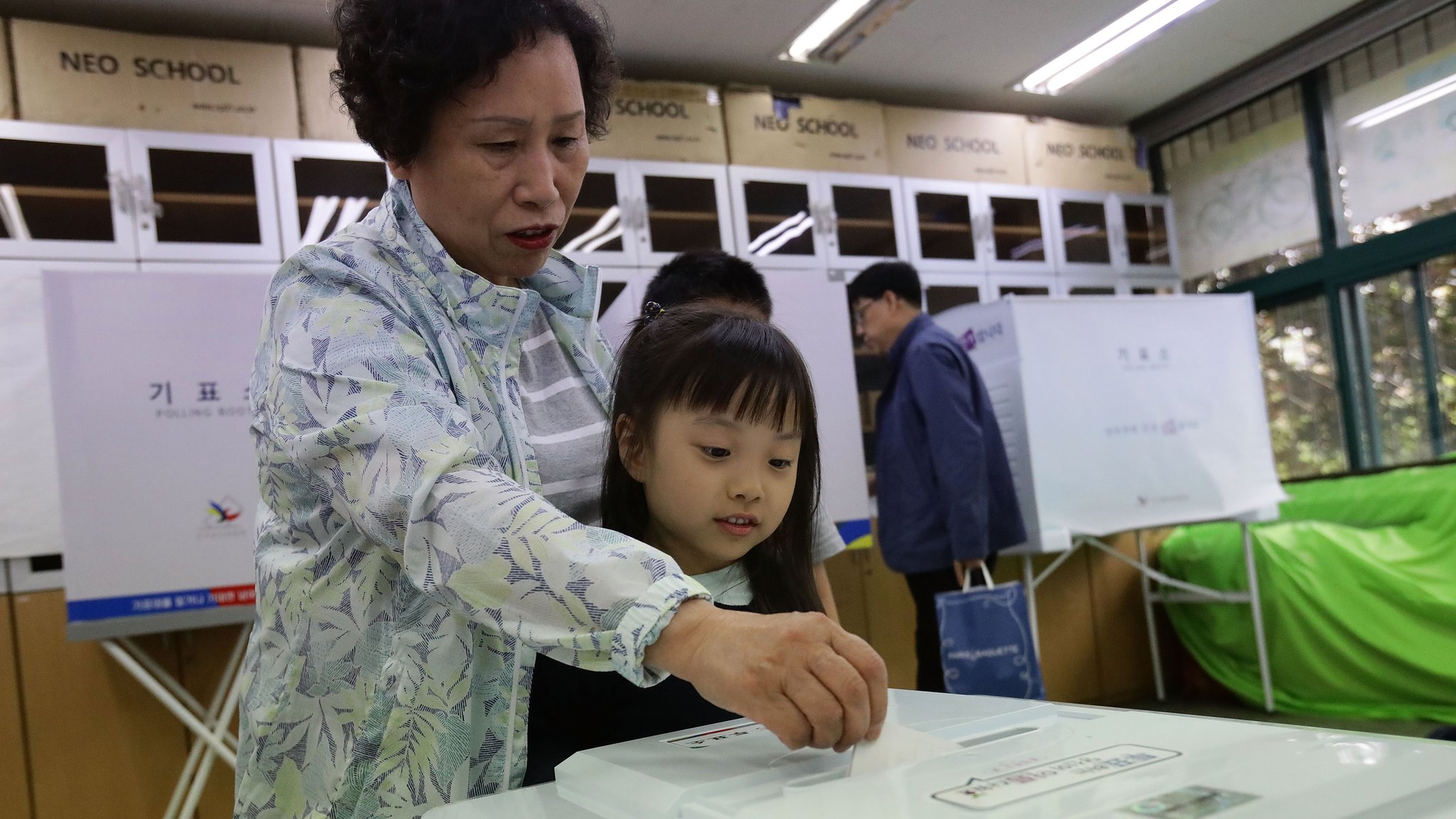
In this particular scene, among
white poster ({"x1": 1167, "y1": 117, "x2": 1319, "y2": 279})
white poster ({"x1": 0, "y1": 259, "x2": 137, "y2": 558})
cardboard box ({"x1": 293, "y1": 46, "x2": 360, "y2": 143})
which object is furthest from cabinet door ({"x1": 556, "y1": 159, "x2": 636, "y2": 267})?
white poster ({"x1": 1167, "y1": 117, "x2": 1319, "y2": 279})

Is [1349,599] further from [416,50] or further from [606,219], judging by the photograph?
[416,50]

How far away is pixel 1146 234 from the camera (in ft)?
14.7

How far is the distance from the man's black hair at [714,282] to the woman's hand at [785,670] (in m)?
1.42

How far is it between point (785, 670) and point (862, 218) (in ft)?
11.1

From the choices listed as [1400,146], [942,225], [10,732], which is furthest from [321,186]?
[1400,146]

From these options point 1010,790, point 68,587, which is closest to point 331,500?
point 1010,790

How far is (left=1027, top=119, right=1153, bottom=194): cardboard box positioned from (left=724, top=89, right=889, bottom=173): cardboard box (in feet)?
2.46

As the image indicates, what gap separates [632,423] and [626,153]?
2.57m

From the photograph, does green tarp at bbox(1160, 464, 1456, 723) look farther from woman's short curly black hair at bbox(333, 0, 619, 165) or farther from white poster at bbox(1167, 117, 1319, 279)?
woman's short curly black hair at bbox(333, 0, 619, 165)

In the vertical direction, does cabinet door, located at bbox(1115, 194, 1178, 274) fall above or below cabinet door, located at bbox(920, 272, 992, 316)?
above

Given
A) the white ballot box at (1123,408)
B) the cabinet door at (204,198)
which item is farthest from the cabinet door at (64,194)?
the white ballot box at (1123,408)

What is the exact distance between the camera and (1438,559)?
3141 millimetres

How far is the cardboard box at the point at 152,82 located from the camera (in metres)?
2.73

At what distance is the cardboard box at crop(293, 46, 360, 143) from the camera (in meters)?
3.02
